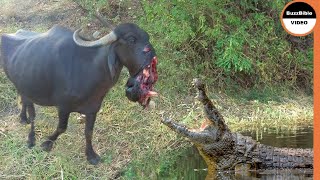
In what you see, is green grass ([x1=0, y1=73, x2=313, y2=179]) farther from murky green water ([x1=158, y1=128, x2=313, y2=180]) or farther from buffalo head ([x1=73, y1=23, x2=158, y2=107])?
buffalo head ([x1=73, y1=23, x2=158, y2=107])

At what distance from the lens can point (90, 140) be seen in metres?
4.44

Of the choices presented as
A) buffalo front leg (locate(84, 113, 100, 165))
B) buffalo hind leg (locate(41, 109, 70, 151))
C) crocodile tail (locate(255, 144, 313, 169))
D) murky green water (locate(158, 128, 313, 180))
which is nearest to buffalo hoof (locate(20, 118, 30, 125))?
buffalo hind leg (locate(41, 109, 70, 151))

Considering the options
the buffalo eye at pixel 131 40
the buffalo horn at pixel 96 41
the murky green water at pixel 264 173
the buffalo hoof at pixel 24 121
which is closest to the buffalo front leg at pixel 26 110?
the buffalo hoof at pixel 24 121

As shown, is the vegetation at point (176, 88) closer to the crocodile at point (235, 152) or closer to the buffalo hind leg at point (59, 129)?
the buffalo hind leg at point (59, 129)

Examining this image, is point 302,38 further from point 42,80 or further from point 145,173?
point 42,80

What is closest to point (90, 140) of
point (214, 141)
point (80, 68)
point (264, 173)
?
point (80, 68)

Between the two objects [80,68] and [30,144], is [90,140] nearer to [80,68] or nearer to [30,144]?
[30,144]

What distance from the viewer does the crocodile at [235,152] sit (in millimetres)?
5215

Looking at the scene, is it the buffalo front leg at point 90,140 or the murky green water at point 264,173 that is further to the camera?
the murky green water at point 264,173

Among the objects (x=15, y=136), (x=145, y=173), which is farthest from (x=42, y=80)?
(x=145, y=173)

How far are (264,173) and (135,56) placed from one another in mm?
1772

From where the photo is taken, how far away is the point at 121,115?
223 inches

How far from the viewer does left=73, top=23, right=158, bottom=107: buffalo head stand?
4.04 m

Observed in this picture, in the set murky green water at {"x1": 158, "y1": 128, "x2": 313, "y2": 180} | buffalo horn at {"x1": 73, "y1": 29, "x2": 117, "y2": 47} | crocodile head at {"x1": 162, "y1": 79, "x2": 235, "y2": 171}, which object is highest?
buffalo horn at {"x1": 73, "y1": 29, "x2": 117, "y2": 47}
